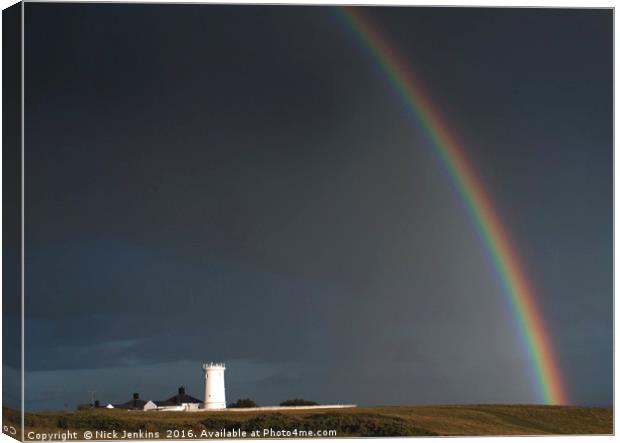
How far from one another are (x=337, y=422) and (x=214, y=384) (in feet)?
8.47

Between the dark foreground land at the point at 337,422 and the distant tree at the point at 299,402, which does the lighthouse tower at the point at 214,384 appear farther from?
the distant tree at the point at 299,402

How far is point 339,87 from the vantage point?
94.7 feet

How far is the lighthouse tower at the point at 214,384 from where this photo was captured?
28.5m

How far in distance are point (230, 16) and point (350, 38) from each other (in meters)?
2.34

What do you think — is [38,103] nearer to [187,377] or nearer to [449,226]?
[187,377]

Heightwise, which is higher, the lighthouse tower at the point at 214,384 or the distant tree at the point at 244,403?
the lighthouse tower at the point at 214,384

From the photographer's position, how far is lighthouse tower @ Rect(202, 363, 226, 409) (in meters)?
28.5

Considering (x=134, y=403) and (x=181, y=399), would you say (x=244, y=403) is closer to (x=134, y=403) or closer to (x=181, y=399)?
(x=181, y=399)

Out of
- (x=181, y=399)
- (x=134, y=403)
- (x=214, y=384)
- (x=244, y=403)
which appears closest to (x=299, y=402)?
(x=244, y=403)

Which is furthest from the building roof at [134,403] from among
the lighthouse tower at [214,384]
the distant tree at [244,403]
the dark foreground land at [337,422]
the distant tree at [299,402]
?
the distant tree at [299,402]

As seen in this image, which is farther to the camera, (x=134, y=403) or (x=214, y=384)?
(x=214, y=384)

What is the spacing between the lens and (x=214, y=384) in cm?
2847

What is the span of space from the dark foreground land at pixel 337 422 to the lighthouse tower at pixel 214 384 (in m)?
0.79

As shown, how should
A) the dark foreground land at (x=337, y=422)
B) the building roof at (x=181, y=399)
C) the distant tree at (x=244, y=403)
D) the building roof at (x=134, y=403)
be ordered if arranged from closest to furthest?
1. the dark foreground land at (x=337, y=422)
2. the building roof at (x=134, y=403)
3. the building roof at (x=181, y=399)
4. the distant tree at (x=244, y=403)
